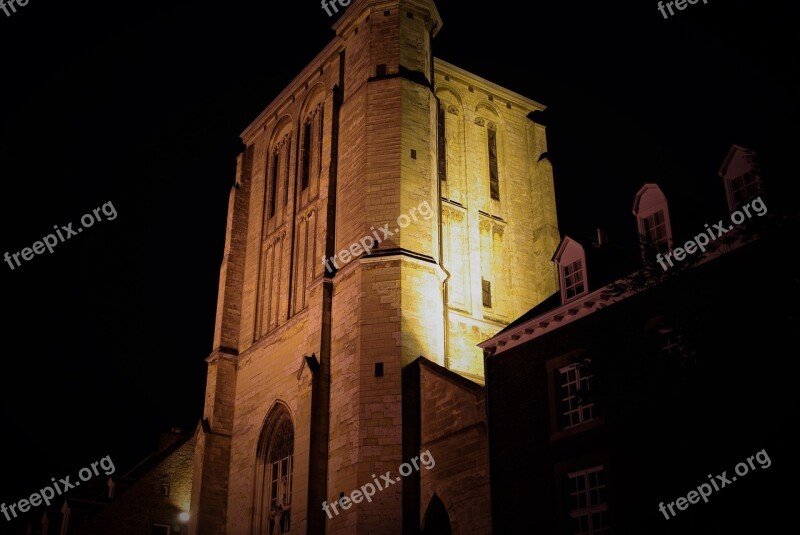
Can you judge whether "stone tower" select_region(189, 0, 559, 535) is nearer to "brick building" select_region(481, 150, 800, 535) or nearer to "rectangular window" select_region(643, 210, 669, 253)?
"brick building" select_region(481, 150, 800, 535)

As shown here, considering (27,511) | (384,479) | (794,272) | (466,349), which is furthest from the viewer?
(27,511)

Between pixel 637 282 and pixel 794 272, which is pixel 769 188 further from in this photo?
pixel 637 282

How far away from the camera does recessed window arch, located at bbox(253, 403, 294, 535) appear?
93.4 feet

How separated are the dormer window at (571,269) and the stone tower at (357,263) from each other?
585cm

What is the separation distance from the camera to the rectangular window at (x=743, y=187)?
17.8 meters

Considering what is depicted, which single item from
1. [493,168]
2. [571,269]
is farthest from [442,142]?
[571,269]

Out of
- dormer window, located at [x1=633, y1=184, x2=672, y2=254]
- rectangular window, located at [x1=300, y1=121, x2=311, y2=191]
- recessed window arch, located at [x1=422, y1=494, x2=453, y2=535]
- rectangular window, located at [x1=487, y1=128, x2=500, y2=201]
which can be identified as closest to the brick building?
dormer window, located at [x1=633, y1=184, x2=672, y2=254]

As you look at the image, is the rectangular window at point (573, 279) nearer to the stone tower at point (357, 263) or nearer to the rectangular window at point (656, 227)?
the rectangular window at point (656, 227)

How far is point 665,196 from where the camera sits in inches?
776

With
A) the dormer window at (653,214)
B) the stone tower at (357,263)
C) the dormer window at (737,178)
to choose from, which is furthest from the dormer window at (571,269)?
the stone tower at (357,263)

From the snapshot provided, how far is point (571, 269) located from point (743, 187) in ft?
14.3

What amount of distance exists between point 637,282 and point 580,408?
416 cm

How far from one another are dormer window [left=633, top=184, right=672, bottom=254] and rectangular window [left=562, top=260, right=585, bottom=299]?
151 centimetres

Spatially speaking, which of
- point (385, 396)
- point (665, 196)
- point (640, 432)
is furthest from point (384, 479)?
point (665, 196)
